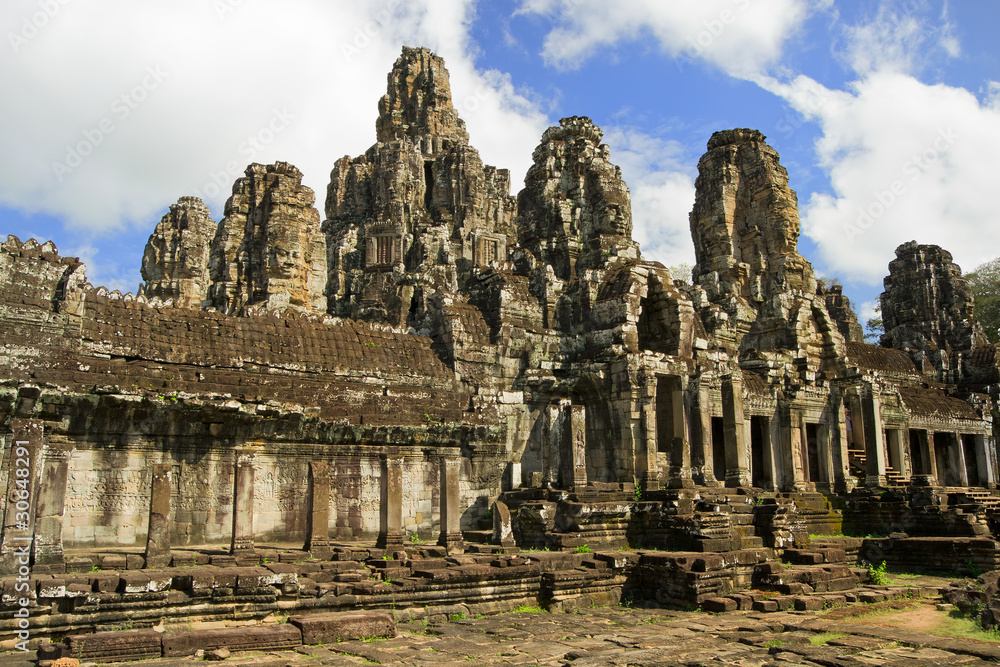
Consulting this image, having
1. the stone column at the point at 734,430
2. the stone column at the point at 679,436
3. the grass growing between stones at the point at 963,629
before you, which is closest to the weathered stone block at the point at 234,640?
the grass growing between stones at the point at 963,629

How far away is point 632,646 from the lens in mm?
9734

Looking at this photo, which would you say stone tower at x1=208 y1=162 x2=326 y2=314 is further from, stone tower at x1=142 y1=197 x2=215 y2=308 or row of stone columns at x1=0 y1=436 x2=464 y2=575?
row of stone columns at x1=0 y1=436 x2=464 y2=575

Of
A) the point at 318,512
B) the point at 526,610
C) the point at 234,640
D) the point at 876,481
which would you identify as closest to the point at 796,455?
the point at 876,481

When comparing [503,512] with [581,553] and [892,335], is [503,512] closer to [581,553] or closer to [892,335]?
[581,553]

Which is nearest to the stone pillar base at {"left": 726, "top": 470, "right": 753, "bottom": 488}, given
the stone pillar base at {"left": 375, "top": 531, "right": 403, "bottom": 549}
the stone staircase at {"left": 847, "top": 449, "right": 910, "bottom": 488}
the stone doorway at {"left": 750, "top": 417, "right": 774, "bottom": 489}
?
the stone doorway at {"left": 750, "top": 417, "right": 774, "bottom": 489}

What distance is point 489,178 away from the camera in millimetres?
55938

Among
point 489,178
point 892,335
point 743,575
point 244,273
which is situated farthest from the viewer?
point 489,178

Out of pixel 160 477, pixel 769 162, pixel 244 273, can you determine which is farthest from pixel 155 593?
pixel 769 162

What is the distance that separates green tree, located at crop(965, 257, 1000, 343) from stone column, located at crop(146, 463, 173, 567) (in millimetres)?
46389

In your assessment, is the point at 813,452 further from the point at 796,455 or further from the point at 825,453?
the point at 796,455

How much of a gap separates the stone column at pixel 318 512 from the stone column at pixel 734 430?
1160 cm

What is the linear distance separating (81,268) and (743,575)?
1235cm

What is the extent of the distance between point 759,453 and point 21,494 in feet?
66.5

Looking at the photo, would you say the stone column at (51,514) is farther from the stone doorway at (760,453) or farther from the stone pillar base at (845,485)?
the stone pillar base at (845,485)
